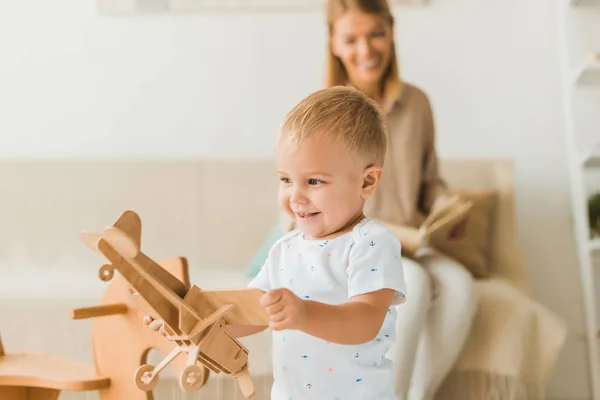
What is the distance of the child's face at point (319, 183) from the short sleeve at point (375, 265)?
44mm

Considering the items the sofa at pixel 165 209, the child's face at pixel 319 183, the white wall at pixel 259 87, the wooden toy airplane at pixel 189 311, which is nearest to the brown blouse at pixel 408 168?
the sofa at pixel 165 209

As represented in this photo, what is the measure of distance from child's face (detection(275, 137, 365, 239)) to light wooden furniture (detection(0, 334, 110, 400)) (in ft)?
1.54

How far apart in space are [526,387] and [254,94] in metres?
1.24

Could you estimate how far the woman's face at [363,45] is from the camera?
1.71 metres

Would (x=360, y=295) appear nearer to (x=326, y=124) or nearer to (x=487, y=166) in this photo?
(x=326, y=124)

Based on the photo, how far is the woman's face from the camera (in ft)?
5.59

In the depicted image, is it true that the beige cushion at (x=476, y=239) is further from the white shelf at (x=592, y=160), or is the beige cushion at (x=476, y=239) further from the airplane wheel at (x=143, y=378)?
the airplane wheel at (x=143, y=378)

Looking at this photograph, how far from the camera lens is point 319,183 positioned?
86 centimetres

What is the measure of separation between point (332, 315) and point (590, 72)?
5.62ft

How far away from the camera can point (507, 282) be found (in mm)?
2002

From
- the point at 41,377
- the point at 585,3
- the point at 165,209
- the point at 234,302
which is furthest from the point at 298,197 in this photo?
the point at 585,3

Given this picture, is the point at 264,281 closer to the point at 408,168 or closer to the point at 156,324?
the point at 156,324

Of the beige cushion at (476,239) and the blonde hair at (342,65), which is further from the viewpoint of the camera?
the beige cushion at (476,239)

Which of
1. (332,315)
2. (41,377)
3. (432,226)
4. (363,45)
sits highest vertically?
(363,45)
